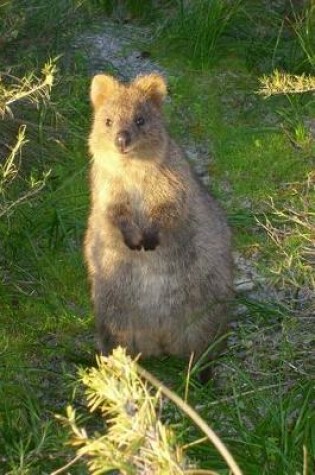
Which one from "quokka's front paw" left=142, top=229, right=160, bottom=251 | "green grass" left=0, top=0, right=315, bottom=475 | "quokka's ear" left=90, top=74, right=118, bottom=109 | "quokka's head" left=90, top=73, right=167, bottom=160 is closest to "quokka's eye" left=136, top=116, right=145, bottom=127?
"quokka's head" left=90, top=73, right=167, bottom=160

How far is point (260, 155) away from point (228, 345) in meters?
2.01

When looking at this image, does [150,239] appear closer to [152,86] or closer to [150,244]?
[150,244]

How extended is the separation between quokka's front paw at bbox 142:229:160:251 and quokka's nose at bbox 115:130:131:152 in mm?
421

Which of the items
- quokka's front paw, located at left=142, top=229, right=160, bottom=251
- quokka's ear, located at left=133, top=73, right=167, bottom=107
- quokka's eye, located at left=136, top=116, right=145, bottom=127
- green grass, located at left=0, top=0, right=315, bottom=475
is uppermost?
quokka's ear, located at left=133, top=73, right=167, bottom=107

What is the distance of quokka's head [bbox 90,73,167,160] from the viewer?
4.61 meters

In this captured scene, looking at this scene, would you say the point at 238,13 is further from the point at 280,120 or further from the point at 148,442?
the point at 148,442

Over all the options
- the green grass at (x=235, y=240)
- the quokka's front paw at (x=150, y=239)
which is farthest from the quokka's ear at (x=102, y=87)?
the quokka's front paw at (x=150, y=239)

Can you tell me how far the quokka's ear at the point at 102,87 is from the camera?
16.0ft

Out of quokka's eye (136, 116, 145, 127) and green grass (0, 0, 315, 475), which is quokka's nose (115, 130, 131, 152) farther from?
green grass (0, 0, 315, 475)

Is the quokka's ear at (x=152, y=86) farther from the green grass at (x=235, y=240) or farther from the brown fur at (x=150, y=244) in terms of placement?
the green grass at (x=235, y=240)

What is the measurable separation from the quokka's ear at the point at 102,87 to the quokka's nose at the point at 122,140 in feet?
1.29

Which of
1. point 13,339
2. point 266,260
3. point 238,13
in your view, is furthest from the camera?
point 238,13

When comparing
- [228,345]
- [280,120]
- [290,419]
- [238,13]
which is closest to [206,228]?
[228,345]

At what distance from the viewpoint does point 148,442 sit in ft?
7.47
